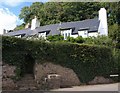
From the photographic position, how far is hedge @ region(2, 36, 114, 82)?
31.1ft

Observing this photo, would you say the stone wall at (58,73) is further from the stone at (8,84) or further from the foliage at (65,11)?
the foliage at (65,11)

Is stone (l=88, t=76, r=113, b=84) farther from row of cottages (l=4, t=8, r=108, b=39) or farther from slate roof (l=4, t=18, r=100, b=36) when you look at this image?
slate roof (l=4, t=18, r=100, b=36)

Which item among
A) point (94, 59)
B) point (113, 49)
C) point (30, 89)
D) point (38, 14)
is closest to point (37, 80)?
point (30, 89)

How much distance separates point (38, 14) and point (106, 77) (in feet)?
63.0

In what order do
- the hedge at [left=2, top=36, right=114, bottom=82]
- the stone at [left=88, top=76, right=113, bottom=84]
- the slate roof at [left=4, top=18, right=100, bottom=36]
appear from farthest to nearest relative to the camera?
the slate roof at [left=4, top=18, right=100, bottom=36] < the stone at [left=88, top=76, right=113, bottom=84] < the hedge at [left=2, top=36, right=114, bottom=82]

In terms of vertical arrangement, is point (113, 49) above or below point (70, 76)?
above

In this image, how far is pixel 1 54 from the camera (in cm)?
909

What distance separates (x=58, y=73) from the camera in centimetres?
1067

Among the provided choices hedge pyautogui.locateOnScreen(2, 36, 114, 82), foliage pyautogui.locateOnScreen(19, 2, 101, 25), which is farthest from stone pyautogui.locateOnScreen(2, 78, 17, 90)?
foliage pyautogui.locateOnScreen(19, 2, 101, 25)

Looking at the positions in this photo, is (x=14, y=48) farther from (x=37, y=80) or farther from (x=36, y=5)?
(x=36, y=5)

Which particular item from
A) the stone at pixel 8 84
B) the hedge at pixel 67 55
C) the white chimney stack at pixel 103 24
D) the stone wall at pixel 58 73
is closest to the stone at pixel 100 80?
the hedge at pixel 67 55

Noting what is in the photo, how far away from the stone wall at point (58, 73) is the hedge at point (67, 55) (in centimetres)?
20

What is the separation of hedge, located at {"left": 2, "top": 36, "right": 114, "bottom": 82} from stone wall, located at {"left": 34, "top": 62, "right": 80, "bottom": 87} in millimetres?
199

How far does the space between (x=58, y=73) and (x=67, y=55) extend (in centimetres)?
95
